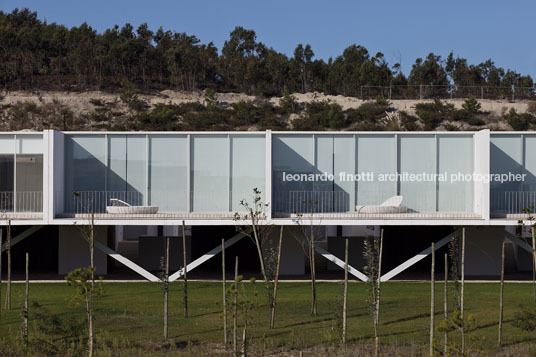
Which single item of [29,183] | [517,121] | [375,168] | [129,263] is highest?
[517,121]

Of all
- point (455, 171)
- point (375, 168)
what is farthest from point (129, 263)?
point (455, 171)

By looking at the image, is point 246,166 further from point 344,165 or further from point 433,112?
point 433,112

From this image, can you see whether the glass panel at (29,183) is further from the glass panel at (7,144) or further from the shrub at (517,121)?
the shrub at (517,121)

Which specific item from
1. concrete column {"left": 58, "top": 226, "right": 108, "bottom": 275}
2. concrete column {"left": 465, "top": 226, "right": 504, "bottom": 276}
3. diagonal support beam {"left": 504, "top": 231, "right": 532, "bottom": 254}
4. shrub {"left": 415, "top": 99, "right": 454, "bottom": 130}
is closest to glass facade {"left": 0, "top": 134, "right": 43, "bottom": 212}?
concrete column {"left": 58, "top": 226, "right": 108, "bottom": 275}

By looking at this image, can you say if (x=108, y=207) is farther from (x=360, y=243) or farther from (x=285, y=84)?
(x=285, y=84)

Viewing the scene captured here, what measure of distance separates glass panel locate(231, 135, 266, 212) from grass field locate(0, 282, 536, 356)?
11.6ft

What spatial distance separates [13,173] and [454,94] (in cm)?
5847

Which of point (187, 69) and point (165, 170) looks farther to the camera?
point (187, 69)

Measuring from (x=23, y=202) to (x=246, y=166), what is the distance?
317 inches

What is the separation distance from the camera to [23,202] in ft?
86.8

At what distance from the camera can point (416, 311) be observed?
1922 centimetres

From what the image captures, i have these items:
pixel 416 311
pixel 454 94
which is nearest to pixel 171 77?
pixel 454 94

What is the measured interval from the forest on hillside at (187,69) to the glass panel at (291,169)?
5027cm

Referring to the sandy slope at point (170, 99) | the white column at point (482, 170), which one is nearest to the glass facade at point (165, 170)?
the white column at point (482, 170)
